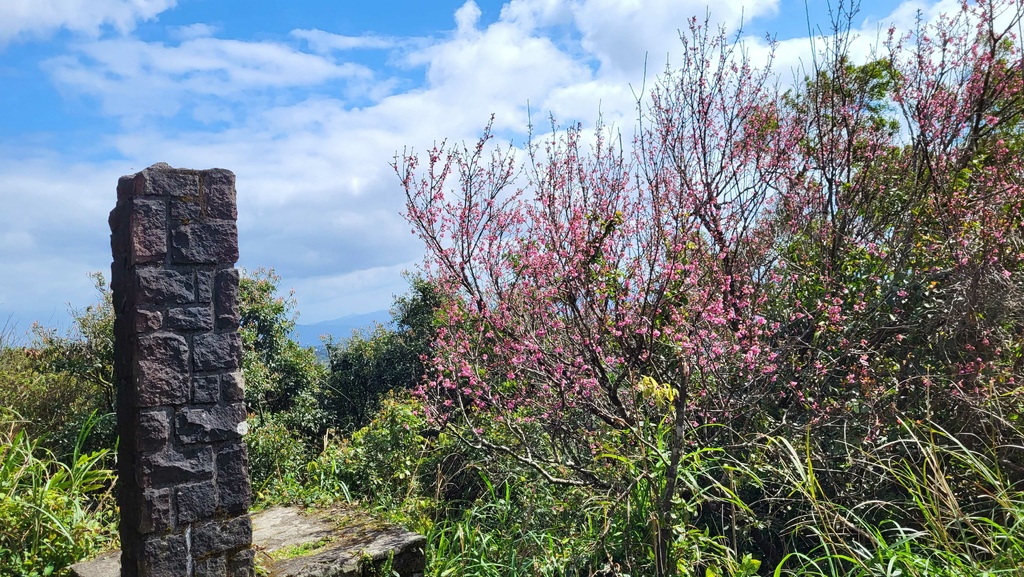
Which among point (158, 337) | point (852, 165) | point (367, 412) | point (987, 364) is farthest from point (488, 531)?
point (367, 412)

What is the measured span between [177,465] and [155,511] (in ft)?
0.72

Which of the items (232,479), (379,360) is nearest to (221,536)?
(232,479)

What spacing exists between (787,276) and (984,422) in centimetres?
157

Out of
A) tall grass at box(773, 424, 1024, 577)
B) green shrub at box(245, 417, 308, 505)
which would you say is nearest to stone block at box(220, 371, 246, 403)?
tall grass at box(773, 424, 1024, 577)

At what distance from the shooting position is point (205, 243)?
3422 millimetres

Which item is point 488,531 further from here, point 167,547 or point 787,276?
point 787,276

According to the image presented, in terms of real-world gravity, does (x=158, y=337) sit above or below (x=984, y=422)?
above

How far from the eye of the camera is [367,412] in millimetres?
11203

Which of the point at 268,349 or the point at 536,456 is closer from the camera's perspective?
the point at 536,456

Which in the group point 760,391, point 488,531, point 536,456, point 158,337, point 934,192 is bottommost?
point 488,531

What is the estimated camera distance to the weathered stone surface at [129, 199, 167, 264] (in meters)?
3.27

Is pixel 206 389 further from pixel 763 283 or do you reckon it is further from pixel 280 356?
pixel 280 356

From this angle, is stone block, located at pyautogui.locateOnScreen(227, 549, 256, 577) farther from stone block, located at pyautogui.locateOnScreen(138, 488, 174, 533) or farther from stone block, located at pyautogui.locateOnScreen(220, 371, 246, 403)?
stone block, located at pyautogui.locateOnScreen(220, 371, 246, 403)

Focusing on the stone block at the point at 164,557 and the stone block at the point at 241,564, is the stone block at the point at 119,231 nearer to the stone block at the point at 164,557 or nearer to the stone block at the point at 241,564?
the stone block at the point at 164,557
